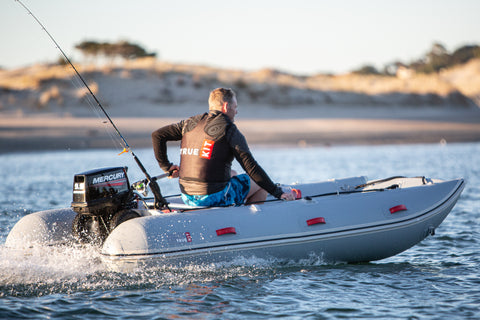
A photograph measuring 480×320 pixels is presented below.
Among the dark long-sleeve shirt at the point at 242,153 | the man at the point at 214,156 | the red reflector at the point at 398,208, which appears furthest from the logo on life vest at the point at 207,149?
the red reflector at the point at 398,208

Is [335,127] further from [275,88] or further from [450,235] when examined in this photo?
[450,235]

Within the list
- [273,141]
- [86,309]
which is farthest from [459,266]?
[273,141]

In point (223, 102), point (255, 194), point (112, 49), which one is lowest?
point (255, 194)

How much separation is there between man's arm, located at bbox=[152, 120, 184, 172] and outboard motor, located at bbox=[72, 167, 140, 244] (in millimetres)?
359

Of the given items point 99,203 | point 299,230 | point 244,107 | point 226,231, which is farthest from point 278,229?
point 244,107

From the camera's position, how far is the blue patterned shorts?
4.92m

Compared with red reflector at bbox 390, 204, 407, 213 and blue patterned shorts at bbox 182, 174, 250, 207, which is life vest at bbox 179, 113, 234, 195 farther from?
red reflector at bbox 390, 204, 407, 213

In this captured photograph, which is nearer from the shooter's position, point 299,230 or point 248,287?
point 248,287

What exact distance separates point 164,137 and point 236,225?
0.98 metres

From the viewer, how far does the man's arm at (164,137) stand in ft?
16.5

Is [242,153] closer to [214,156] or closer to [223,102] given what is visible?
[214,156]

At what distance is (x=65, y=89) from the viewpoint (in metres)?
21.0

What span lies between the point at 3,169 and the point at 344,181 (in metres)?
8.94

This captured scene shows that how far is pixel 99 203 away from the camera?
4.73 metres
